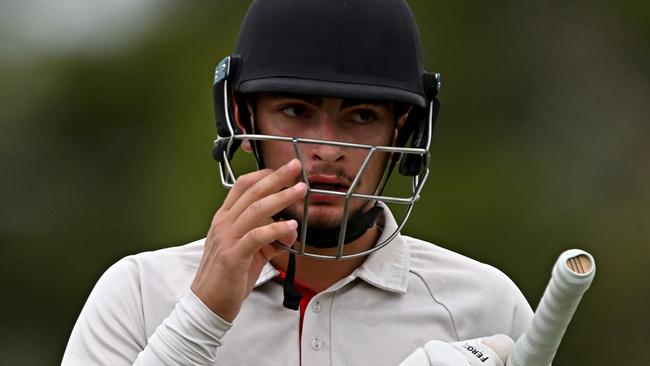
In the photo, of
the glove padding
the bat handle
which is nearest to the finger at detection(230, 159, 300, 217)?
the glove padding

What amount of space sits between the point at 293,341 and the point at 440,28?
502 cm

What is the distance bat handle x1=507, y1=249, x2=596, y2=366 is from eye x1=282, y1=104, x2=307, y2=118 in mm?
805

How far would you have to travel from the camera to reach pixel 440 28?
Result: 839 centimetres

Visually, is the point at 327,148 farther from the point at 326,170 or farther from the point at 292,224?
the point at 292,224

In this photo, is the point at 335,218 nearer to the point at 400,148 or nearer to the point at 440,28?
the point at 400,148

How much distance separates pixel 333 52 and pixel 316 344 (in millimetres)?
690

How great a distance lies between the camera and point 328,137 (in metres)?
3.55

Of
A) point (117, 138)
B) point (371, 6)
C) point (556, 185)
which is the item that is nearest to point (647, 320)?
point (556, 185)

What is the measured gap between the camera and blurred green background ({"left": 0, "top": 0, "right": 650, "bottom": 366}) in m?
7.92

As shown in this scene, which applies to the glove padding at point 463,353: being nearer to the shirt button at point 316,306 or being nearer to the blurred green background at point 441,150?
the shirt button at point 316,306

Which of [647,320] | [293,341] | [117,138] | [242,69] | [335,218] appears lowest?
[647,320]

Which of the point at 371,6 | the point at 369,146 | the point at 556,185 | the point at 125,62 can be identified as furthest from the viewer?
the point at 125,62

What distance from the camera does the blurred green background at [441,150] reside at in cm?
792

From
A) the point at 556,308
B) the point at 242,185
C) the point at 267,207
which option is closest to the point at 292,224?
the point at 267,207
